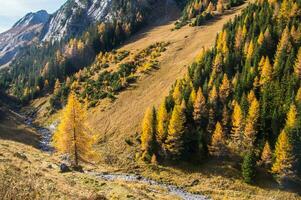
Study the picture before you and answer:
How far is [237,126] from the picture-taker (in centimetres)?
7656

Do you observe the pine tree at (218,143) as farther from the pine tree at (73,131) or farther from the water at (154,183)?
the pine tree at (73,131)

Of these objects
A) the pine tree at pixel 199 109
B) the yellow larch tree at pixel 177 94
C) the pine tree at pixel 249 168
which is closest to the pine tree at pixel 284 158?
the pine tree at pixel 249 168

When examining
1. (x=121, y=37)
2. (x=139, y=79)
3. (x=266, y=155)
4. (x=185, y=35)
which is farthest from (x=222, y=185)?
(x=121, y=37)

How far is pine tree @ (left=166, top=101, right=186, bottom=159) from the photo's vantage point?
250 feet

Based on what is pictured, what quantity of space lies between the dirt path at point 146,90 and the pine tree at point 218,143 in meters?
18.9

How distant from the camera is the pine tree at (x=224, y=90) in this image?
86312 mm

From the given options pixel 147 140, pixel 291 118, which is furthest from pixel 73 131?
pixel 291 118

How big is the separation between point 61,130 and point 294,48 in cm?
6493

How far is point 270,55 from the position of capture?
97688 mm

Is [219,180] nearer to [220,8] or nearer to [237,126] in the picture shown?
[237,126]

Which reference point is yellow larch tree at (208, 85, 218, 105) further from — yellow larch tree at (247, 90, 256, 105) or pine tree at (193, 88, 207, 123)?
yellow larch tree at (247, 90, 256, 105)

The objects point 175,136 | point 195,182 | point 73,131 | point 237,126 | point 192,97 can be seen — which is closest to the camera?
point 73,131

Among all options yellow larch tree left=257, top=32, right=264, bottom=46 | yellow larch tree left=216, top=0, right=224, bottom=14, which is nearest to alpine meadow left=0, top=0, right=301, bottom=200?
yellow larch tree left=257, top=32, right=264, bottom=46

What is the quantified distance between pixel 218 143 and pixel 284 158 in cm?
1350
